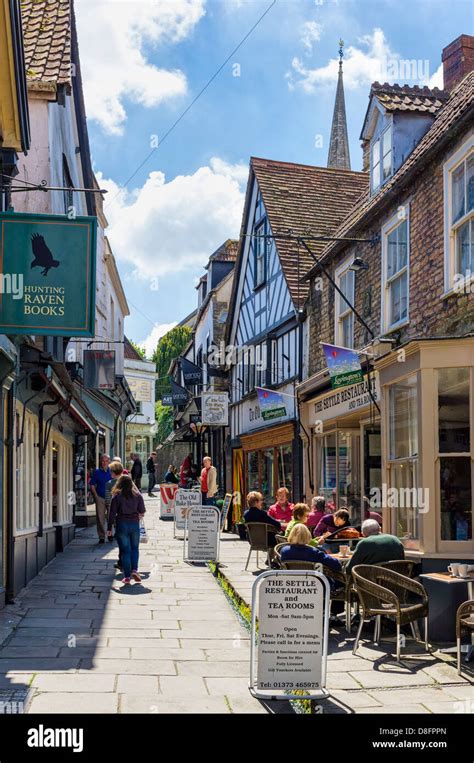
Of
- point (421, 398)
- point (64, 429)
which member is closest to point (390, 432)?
point (421, 398)

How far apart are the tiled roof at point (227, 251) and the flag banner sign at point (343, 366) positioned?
24.0 m

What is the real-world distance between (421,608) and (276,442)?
40.5ft

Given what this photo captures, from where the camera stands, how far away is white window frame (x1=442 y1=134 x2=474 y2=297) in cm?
1062

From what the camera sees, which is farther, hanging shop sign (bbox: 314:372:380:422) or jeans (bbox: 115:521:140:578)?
hanging shop sign (bbox: 314:372:380:422)

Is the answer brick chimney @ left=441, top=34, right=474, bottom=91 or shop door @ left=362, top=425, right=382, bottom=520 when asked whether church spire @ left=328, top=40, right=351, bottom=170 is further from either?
shop door @ left=362, top=425, right=382, bottom=520

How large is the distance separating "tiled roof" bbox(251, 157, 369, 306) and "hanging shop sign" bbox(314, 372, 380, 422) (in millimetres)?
3051

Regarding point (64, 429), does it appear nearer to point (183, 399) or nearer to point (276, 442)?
point (276, 442)

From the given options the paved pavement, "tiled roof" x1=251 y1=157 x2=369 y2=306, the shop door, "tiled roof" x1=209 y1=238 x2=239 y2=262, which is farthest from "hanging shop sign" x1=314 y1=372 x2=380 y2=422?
"tiled roof" x1=209 y1=238 x2=239 y2=262

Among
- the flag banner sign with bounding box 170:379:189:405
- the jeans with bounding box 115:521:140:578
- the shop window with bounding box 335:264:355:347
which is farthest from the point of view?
the flag banner sign with bounding box 170:379:189:405

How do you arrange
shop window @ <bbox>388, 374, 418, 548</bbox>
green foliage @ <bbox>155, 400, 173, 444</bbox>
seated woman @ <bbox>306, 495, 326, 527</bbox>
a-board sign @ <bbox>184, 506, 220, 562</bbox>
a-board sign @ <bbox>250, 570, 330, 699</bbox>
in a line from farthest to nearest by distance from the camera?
1. green foliage @ <bbox>155, 400, 173, 444</bbox>
2. a-board sign @ <bbox>184, 506, 220, 562</bbox>
3. seated woman @ <bbox>306, 495, 326, 527</bbox>
4. shop window @ <bbox>388, 374, 418, 548</bbox>
5. a-board sign @ <bbox>250, 570, 330, 699</bbox>

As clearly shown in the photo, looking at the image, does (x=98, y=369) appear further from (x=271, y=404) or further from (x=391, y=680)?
(x=391, y=680)

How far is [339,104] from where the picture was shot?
66.9 meters

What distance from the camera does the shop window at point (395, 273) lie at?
507 inches

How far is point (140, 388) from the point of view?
52062 millimetres
